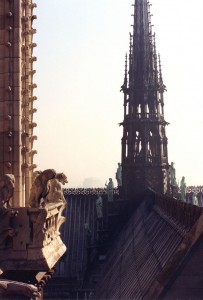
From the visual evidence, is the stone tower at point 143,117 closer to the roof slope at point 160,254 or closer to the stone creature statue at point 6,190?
the roof slope at point 160,254

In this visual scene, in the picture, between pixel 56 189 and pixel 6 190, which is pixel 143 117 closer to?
pixel 56 189

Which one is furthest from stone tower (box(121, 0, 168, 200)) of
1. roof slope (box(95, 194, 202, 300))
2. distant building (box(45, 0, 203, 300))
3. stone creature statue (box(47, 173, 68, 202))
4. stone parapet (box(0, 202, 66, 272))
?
stone parapet (box(0, 202, 66, 272))

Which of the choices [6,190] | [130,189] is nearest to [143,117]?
[130,189]

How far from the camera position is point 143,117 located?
66500 millimetres

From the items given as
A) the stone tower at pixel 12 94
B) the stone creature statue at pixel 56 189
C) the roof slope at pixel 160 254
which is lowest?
the roof slope at pixel 160 254

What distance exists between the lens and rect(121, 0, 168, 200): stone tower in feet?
213

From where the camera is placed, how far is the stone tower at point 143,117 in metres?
64.9

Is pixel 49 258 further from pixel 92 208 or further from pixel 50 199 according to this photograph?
pixel 92 208

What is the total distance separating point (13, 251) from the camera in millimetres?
17828

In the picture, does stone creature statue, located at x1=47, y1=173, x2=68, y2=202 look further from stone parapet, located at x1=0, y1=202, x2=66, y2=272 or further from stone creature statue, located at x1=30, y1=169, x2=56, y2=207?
stone parapet, located at x1=0, y1=202, x2=66, y2=272

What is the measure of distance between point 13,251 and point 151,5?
56.8 m

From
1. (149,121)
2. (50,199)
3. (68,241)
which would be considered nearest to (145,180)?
(149,121)

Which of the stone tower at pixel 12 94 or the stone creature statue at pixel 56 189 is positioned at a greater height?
the stone tower at pixel 12 94

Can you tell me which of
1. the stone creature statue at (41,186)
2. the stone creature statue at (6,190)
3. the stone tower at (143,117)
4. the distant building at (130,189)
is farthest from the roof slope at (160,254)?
the stone tower at (143,117)
